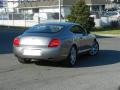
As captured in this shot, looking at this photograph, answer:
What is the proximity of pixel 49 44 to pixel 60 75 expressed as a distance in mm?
1492

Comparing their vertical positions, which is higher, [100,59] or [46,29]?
[46,29]

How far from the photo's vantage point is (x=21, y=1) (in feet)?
244

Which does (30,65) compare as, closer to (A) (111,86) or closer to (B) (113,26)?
(A) (111,86)

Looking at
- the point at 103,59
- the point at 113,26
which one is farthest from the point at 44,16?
the point at 103,59

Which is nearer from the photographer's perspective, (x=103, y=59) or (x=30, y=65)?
(x=30, y=65)

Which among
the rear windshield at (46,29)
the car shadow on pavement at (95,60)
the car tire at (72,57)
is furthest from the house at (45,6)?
the car tire at (72,57)

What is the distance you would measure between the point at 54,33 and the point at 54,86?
3562mm

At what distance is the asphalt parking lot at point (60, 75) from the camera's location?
9672mm

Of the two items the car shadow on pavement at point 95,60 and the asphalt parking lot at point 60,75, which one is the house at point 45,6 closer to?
the car shadow on pavement at point 95,60

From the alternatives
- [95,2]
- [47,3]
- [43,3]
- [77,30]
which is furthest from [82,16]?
[95,2]

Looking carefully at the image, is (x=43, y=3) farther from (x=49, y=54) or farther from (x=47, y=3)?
(x=49, y=54)

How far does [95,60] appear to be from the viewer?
14797mm

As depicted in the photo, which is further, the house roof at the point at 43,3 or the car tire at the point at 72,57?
the house roof at the point at 43,3

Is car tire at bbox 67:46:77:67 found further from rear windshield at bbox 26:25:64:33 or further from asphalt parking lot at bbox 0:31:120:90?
rear windshield at bbox 26:25:64:33
